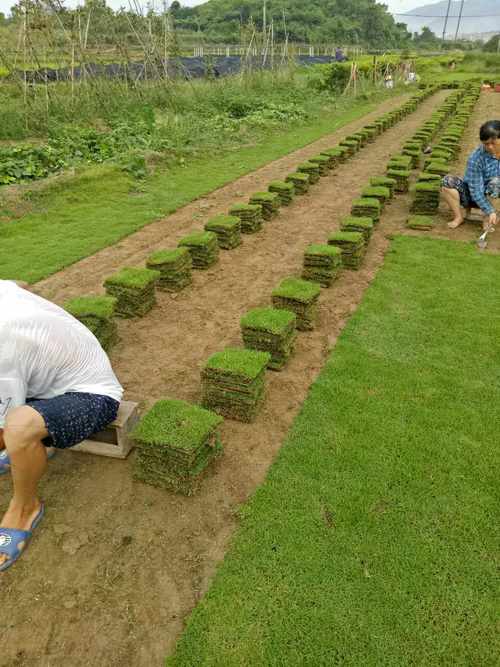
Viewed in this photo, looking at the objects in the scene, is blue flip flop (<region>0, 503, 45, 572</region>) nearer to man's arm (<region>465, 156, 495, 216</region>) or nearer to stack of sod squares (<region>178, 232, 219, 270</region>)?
stack of sod squares (<region>178, 232, 219, 270</region>)

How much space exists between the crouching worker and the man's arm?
7.73 meters

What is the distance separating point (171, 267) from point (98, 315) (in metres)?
1.84

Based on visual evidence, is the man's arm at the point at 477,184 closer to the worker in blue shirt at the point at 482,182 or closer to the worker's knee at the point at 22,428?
the worker in blue shirt at the point at 482,182

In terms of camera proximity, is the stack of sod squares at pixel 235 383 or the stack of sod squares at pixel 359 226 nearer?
the stack of sod squares at pixel 235 383

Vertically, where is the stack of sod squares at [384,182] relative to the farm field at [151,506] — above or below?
above

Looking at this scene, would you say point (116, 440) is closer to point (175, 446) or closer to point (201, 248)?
point (175, 446)

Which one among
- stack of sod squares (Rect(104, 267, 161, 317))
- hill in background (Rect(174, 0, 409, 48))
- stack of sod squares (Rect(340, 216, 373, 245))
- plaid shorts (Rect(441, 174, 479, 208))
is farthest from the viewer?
hill in background (Rect(174, 0, 409, 48))

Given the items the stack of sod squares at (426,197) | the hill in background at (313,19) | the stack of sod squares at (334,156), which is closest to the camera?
the stack of sod squares at (426,197)

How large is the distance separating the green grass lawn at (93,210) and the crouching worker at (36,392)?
479cm

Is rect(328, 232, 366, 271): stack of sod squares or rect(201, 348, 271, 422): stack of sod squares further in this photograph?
rect(328, 232, 366, 271): stack of sod squares

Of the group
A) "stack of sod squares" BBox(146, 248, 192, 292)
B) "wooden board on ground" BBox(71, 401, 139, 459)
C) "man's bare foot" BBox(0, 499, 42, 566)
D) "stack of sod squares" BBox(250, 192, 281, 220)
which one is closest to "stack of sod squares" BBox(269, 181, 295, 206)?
"stack of sod squares" BBox(250, 192, 281, 220)

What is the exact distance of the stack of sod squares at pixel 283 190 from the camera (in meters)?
11.1

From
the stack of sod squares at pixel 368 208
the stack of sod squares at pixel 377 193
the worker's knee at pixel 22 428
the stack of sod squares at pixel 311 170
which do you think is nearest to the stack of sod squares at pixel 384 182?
the stack of sod squares at pixel 377 193

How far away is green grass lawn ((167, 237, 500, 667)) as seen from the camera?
2943 millimetres
